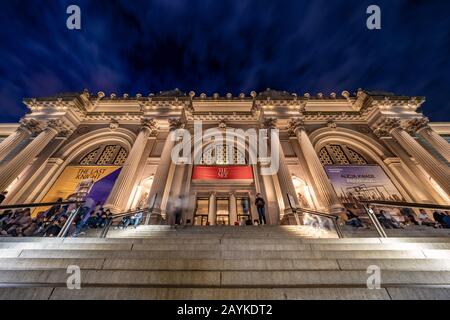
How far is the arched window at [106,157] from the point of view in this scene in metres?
14.0

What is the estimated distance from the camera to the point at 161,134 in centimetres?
1452

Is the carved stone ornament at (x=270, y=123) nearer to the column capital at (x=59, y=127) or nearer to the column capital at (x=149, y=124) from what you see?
the column capital at (x=149, y=124)

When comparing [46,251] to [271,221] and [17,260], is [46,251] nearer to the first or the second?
[17,260]

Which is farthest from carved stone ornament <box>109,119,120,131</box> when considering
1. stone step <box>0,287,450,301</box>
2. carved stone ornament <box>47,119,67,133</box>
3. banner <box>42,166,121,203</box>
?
stone step <box>0,287,450,301</box>

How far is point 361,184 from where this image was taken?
12312 millimetres

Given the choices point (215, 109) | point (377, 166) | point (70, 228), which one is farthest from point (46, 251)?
point (377, 166)

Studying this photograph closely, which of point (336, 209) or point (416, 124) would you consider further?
point (416, 124)

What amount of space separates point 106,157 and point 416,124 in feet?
77.8

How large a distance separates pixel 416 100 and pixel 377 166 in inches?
261

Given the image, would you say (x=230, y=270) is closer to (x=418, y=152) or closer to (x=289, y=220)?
(x=289, y=220)

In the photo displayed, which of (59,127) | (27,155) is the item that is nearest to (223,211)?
(27,155)

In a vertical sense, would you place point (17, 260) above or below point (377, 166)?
below

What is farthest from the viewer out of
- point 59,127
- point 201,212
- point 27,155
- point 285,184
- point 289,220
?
point 59,127

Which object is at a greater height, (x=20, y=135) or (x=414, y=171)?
(x=20, y=135)
